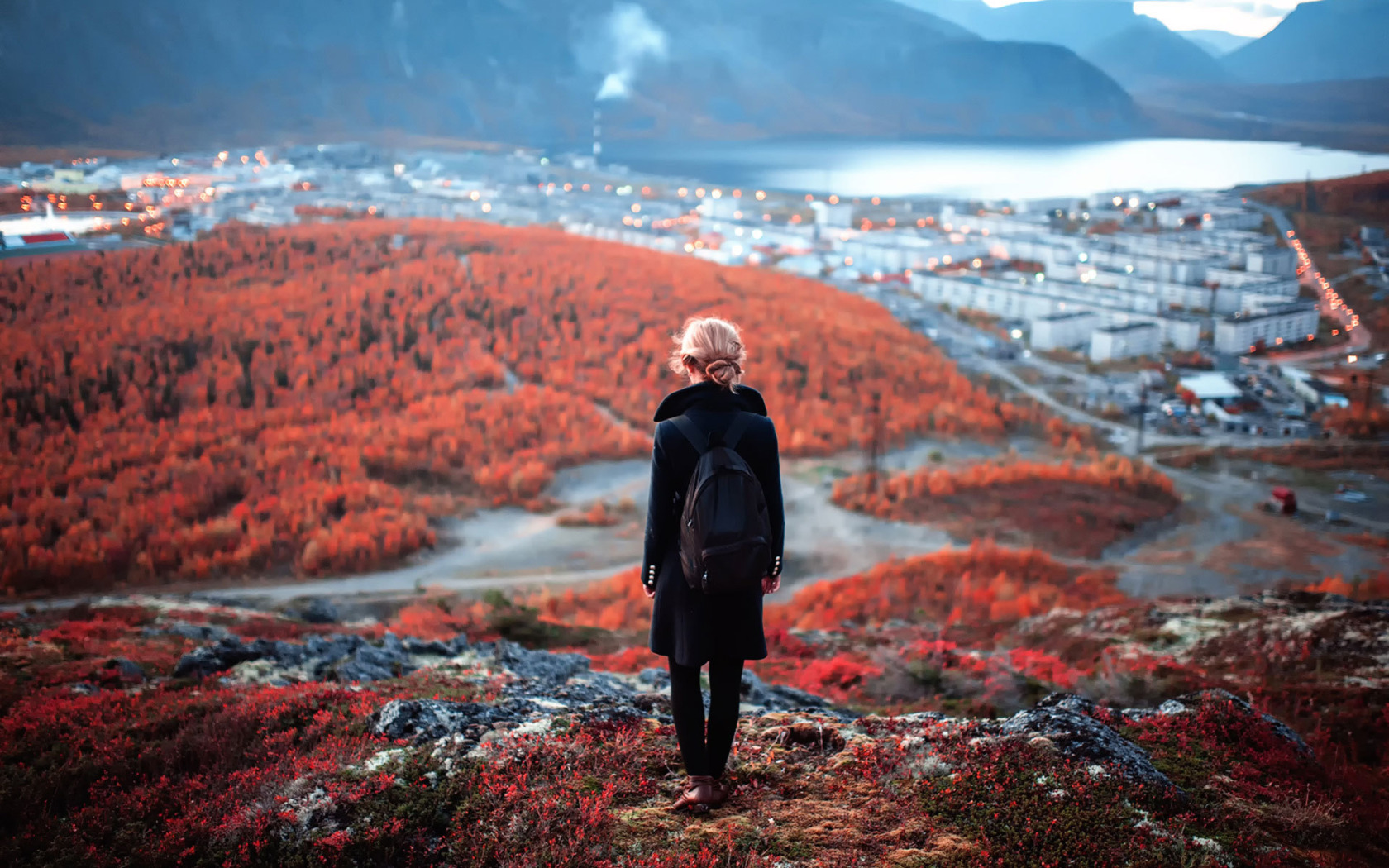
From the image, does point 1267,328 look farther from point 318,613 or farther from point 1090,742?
point 1090,742

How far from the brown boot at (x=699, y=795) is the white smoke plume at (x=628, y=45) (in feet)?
461

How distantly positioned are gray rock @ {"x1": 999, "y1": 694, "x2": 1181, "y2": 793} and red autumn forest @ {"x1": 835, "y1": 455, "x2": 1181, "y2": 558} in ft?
38.2

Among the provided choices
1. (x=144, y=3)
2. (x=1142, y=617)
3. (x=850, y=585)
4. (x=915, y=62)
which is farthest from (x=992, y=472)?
(x=915, y=62)

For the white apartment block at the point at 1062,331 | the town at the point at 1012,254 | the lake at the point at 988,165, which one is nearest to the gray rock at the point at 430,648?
the town at the point at 1012,254

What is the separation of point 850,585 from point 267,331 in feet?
47.5

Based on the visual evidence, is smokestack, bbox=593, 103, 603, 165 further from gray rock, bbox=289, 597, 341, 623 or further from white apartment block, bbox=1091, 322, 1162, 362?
gray rock, bbox=289, 597, 341, 623

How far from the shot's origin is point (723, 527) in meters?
2.66

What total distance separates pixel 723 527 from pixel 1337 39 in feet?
144

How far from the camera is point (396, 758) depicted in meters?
3.63

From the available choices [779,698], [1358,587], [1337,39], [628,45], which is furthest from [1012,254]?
[628,45]

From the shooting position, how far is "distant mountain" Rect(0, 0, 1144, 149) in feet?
69.2

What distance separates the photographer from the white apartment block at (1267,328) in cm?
2917

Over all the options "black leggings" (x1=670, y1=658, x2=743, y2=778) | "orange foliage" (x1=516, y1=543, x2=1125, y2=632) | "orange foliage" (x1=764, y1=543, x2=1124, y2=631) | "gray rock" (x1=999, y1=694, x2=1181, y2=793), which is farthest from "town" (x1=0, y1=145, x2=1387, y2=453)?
"gray rock" (x1=999, y1=694, x2=1181, y2=793)

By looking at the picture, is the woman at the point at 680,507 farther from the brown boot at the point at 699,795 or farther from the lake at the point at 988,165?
the lake at the point at 988,165
